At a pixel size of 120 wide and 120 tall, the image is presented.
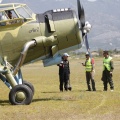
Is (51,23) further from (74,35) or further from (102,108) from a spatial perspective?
(102,108)

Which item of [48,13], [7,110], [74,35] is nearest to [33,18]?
[48,13]

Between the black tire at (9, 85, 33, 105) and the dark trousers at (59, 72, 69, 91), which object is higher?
the black tire at (9, 85, 33, 105)

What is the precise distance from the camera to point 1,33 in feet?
54.2

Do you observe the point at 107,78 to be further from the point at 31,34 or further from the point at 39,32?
the point at 31,34

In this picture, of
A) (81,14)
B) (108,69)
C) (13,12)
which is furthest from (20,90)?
(108,69)

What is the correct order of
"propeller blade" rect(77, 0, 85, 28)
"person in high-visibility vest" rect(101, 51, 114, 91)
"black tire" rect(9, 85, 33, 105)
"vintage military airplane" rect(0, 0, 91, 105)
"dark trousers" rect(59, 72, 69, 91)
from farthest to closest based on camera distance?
1. "dark trousers" rect(59, 72, 69, 91)
2. "person in high-visibility vest" rect(101, 51, 114, 91)
3. "propeller blade" rect(77, 0, 85, 28)
4. "vintage military airplane" rect(0, 0, 91, 105)
5. "black tire" rect(9, 85, 33, 105)

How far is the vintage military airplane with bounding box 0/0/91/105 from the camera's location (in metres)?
16.5

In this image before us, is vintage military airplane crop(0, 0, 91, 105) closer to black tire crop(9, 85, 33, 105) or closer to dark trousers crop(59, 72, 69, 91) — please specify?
black tire crop(9, 85, 33, 105)

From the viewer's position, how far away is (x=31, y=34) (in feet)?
54.9

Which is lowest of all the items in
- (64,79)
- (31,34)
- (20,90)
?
(64,79)

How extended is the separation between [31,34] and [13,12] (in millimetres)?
1088

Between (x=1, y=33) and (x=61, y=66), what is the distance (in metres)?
6.98

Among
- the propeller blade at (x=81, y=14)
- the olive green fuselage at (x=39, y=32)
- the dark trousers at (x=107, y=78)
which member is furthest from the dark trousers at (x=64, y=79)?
the propeller blade at (x=81, y=14)

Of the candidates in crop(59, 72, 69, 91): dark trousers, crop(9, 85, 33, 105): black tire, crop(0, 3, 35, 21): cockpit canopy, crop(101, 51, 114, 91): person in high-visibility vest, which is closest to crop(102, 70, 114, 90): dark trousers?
crop(101, 51, 114, 91): person in high-visibility vest
